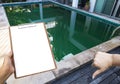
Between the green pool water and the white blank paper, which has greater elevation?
the white blank paper

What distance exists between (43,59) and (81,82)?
1.25 meters

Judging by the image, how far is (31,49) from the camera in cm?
97

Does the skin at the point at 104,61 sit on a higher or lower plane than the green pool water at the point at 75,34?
higher

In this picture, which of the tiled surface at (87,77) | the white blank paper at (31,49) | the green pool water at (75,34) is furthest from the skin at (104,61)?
the green pool water at (75,34)

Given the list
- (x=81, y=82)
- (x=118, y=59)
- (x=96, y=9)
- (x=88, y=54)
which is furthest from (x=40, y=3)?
(x=118, y=59)

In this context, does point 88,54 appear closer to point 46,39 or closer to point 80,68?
point 80,68

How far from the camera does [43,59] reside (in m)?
0.97

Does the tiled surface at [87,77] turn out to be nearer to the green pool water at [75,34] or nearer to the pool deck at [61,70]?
the pool deck at [61,70]

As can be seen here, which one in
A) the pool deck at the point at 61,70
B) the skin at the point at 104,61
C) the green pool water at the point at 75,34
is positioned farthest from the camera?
the green pool water at the point at 75,34

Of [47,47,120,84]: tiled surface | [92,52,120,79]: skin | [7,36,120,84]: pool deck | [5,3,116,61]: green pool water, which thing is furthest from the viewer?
[5,3,116,61]: green pool water

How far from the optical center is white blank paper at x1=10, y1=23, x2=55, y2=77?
2.94ft

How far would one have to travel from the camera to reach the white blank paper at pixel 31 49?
35.3 inches

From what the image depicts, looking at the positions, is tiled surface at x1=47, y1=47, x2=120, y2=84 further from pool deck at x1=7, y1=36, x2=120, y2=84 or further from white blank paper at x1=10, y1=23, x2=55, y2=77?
white blank paper at x1=10, y1=23, x2=55, y2=77

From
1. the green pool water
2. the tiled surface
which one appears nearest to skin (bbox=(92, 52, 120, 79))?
the tiled surface
